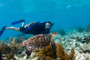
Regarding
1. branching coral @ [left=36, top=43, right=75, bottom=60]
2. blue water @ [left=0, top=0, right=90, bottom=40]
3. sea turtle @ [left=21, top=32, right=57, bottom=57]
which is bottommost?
branching coral @ [left=36, top=43, right=75, bottom=60]

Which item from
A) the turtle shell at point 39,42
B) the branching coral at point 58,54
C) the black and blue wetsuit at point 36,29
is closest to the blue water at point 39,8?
the black and blue wetsuit at point 36,29

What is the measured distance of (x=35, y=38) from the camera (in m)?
4.41

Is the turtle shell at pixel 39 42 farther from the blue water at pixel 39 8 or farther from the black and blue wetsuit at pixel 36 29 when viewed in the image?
the blue water at pixel 39 8

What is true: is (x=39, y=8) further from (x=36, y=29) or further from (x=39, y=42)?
(x=39, y=42)

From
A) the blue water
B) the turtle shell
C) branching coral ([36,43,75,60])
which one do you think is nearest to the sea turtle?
the turtle shell

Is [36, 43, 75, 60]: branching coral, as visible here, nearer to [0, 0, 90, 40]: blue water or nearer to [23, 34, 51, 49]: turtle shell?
[23, 34, 51, 49]: turtle shell

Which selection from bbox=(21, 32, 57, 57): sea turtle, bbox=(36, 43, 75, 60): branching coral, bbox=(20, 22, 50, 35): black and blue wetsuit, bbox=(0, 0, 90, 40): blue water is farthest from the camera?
bbox=(0, 0, 90, 40): blue water

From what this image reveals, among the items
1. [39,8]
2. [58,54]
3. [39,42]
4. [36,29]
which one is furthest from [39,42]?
[39,8]

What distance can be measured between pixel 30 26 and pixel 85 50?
179 inches

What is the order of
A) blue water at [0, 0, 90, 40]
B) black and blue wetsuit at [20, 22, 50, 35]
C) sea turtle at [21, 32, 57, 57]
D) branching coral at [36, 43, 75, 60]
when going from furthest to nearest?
1. blue water at [0, 0, 90, 40]
2. black and blue wetsuit at [20, 22, 50, 35]
3. sea turtle at [21, 32, 57, 57]
4. branching coral at [36, 43, 75, 60]

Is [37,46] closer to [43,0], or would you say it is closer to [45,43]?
[45,43]

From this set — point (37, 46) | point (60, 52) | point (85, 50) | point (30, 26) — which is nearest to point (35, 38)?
point (37, 46)

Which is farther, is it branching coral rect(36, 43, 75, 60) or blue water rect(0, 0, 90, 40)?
blue water rect(0, 0, 90, 40)

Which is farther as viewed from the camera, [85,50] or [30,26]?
[30,26]
